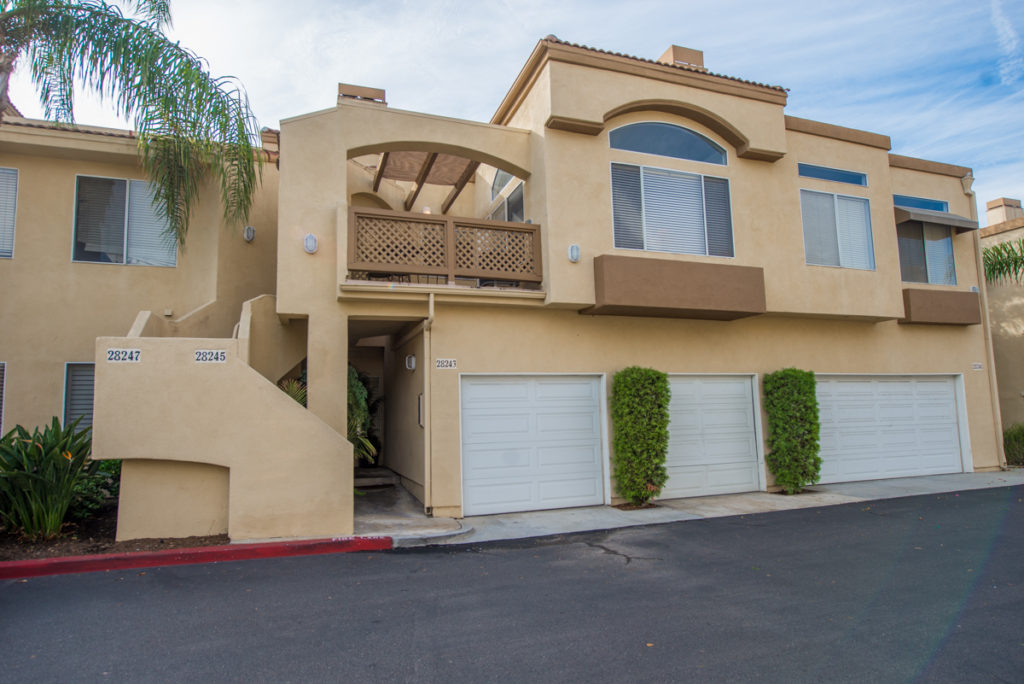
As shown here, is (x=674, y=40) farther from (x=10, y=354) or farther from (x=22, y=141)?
(x=10, y=354)

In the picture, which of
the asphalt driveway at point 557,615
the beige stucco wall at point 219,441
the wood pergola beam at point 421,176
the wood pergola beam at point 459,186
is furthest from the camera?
the wood pergola beam at point 459,186

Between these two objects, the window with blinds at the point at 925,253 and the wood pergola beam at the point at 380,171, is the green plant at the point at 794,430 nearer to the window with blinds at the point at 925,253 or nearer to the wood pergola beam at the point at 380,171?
the window with blinds at the point at 925,253

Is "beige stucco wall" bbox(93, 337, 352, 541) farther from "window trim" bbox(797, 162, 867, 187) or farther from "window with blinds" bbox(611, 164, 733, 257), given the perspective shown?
"window trim" bbox(797, 162, 867, 187)

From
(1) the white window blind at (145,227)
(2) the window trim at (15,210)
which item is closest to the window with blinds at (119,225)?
(1) the white window blind at (145,227)

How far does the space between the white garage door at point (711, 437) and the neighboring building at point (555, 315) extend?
0.16ft

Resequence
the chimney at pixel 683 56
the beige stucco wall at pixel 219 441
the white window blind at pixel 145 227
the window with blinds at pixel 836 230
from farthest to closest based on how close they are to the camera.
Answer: the chimney at pixel 683 56
the window with blinds at pixel 836 230
the white window blind at pixel 145 227
the beige stucco wall at pixel 219 441

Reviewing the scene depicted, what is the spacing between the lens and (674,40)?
40.7 feet

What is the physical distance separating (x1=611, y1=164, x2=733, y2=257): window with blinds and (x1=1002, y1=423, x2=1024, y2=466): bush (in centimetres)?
906

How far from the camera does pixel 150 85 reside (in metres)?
8.61

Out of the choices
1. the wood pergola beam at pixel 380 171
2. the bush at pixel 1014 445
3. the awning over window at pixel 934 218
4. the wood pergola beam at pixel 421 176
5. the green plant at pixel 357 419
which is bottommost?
the bush at pixel 1014 445

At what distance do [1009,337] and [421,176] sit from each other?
15.0 m

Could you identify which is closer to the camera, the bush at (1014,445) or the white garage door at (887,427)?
the white garage door at (887,427)

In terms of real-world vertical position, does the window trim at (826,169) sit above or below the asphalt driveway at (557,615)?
above

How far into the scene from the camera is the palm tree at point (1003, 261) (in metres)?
15.3
